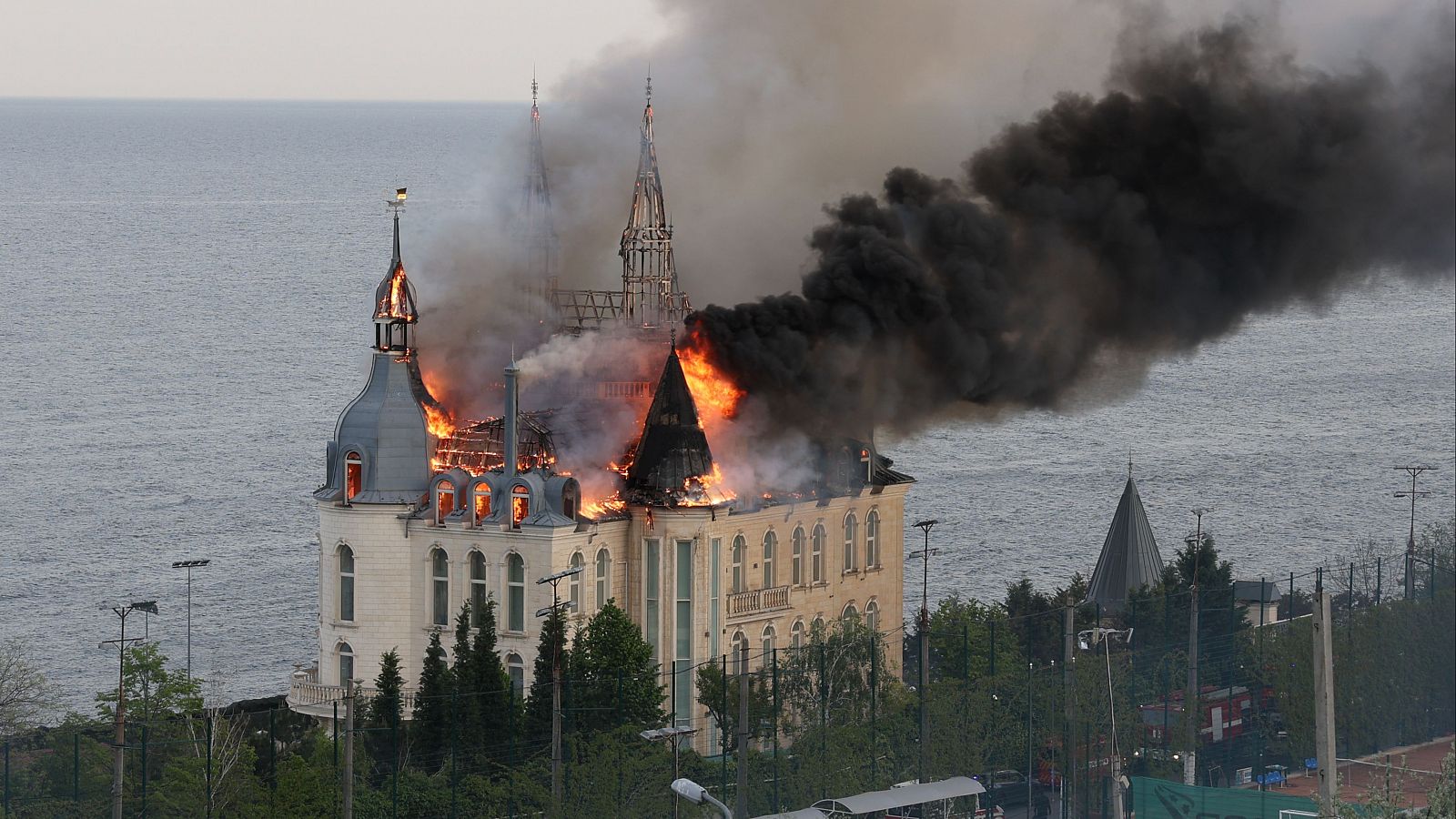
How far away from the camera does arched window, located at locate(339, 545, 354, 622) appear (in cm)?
8131

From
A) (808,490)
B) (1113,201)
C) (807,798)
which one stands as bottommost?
(807,798)

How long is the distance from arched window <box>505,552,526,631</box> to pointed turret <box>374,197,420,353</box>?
7.58 meters

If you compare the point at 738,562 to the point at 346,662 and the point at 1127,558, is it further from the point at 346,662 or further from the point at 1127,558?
the point at 1127,558

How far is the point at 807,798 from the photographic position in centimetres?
7031

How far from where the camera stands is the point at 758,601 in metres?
82.4

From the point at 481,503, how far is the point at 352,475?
4.18 metres

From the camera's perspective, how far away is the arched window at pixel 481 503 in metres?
79.0

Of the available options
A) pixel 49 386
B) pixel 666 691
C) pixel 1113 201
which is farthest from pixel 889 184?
pixel 49 386

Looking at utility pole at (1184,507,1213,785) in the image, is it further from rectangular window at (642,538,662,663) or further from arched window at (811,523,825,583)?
rectangular window at (642,538,662,663)

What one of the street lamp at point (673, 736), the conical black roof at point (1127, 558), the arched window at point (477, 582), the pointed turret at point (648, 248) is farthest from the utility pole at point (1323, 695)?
the conical black roof at point (1127, 558)

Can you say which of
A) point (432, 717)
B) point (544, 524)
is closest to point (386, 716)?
point (432, 717)

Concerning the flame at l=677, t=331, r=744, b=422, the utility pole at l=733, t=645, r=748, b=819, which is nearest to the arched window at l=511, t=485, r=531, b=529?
the flame at l=677, t=331, r=744, b=422

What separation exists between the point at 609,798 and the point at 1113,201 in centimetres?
2981

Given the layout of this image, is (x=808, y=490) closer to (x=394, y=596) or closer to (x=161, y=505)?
(x=394, y=596)
